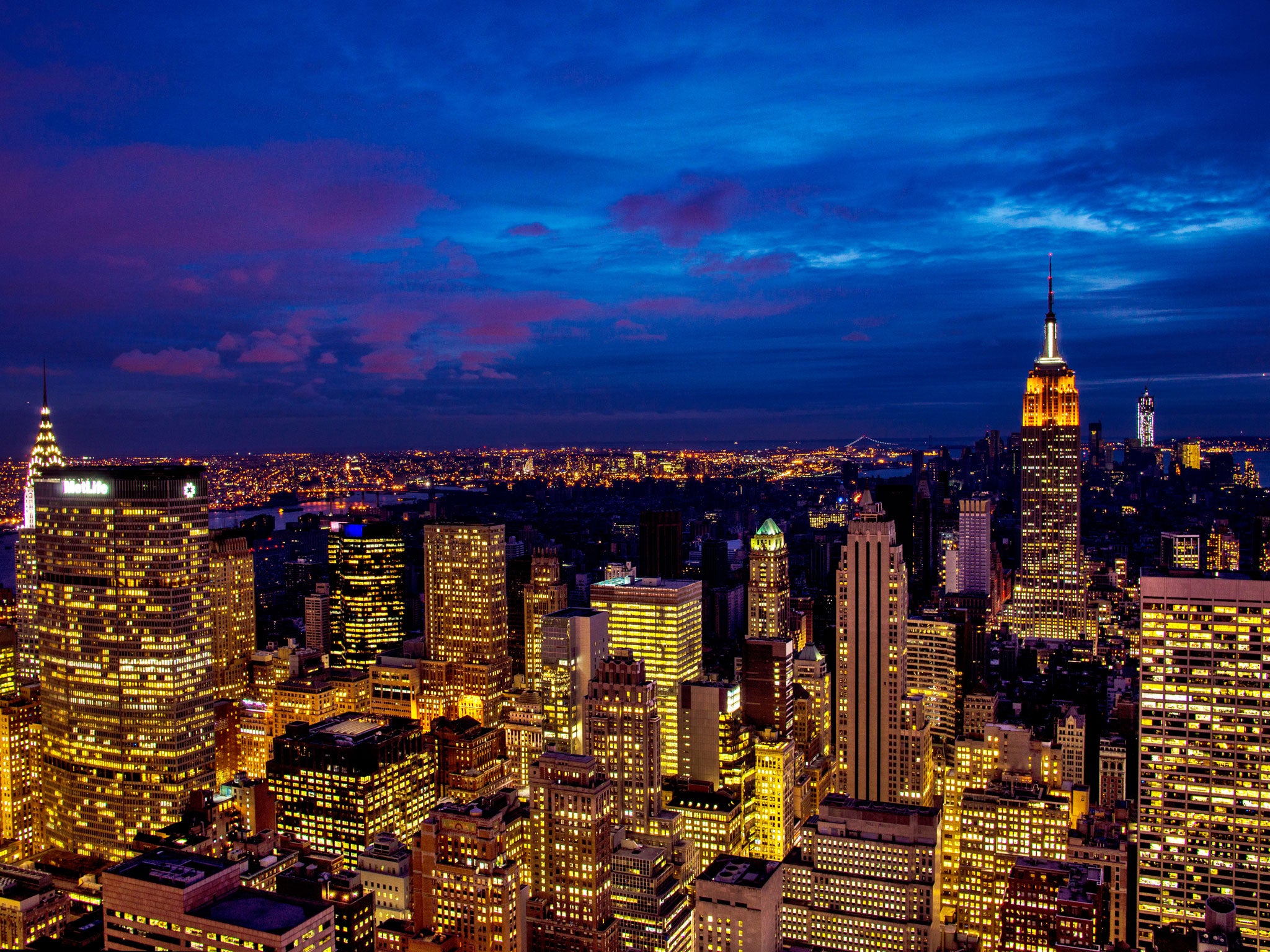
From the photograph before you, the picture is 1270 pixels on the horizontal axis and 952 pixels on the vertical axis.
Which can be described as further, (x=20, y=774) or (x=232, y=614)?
(x=232, y=614)

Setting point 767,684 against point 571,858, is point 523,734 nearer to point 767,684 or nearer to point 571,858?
point 767,684

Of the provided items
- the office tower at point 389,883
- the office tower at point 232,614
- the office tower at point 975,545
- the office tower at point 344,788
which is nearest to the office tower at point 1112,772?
the office tower at point 389,883

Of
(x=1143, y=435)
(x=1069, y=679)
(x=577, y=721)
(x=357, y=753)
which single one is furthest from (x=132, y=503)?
(x=1143, y=435)

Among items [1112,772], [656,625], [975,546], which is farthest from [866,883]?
[975,546]

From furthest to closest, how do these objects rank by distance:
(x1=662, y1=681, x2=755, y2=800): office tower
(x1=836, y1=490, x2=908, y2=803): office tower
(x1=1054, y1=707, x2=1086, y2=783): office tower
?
(x1=836, y1=490, x2=908, y2=803): office tower, (x1=662, y1=681, x2=755, y2=800): office tower, (x1=1054, y1=707, x2=1086, y2=783): office tower

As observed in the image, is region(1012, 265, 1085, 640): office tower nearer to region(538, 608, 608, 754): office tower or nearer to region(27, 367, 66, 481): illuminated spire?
region(538, 608, 608, 754): office tower

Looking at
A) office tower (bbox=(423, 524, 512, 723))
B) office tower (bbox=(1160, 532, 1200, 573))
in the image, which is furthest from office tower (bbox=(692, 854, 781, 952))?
office tower (bbox=(1160, 532, 1200, 573))

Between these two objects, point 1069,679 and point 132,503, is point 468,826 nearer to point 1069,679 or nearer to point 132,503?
point 132,503
